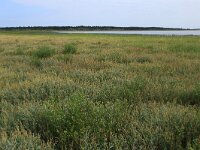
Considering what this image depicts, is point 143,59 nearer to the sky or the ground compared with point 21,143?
nearer to the ground

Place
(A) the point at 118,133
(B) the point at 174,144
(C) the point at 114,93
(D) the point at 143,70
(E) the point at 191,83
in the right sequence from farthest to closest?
1. (D) the point at 143,70
2. (E) the point at 191,83
3. (C) the point at 114,93
4. (A) the point at 118,133
5. (B) the point at 174,144

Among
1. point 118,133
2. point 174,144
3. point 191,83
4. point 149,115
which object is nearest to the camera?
point 174,144

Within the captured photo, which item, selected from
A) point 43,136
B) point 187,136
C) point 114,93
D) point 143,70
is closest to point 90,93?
point 114,93

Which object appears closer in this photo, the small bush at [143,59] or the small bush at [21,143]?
the small bush at [21,143]

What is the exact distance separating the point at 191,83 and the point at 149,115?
3.25 metres

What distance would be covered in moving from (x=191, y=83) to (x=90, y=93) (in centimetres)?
245

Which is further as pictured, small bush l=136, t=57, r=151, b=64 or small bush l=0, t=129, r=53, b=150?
small bush l=136, t=57, r=151, b=64

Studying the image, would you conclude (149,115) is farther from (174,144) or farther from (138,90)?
(138,90)

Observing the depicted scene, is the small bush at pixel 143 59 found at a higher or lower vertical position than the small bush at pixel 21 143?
lower

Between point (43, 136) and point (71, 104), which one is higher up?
point (71, 104)

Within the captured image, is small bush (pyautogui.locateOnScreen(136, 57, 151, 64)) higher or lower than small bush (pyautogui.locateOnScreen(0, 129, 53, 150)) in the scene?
lower

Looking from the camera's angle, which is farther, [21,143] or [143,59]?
[143,59]

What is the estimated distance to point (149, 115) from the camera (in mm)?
5531

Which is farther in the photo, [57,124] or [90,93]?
[90,93]
